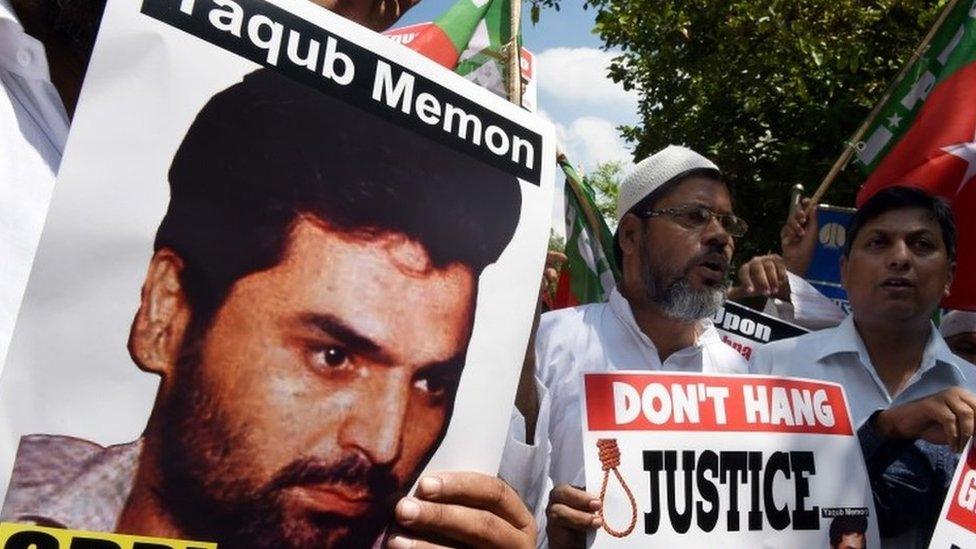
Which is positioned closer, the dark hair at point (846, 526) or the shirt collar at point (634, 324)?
the dark hair at point (846, 526)

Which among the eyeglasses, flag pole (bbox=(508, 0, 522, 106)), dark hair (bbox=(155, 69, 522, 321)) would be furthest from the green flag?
dark hair (bbox=(155, 69, 522, 321))

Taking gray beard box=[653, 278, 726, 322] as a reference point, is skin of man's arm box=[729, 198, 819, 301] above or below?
above

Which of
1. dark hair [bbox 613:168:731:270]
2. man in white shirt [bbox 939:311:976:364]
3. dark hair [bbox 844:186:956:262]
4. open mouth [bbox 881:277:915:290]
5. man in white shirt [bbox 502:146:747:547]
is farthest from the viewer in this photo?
man in white shirt [bbox 939:311:976:364]

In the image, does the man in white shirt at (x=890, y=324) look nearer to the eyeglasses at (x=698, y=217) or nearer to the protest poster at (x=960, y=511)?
the protest poster at (x=960, y=511)

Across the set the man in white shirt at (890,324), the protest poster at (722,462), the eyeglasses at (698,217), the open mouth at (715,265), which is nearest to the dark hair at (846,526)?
the protest poster at (722,462)

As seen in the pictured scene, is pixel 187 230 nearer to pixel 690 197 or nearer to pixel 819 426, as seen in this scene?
pixel 819 426

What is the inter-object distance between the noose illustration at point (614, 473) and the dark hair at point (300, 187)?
0.83m

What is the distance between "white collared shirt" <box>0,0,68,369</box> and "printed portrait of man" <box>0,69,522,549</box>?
0.11m

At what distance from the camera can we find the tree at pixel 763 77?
Answer: 30.4 feet

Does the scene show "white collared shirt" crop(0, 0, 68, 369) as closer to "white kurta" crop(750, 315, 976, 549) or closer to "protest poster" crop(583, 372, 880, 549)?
"protest poster" crop(583, 372, 880, 549)

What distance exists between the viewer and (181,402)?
867 millimetres

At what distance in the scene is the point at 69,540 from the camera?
81 cm

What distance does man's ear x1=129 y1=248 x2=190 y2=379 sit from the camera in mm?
855

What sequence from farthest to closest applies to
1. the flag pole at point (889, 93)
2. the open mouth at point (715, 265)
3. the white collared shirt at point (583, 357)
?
the flag pole at point (889, 93), the open mouth at point (715, 265), the white collared shirt at point (583, 357)
